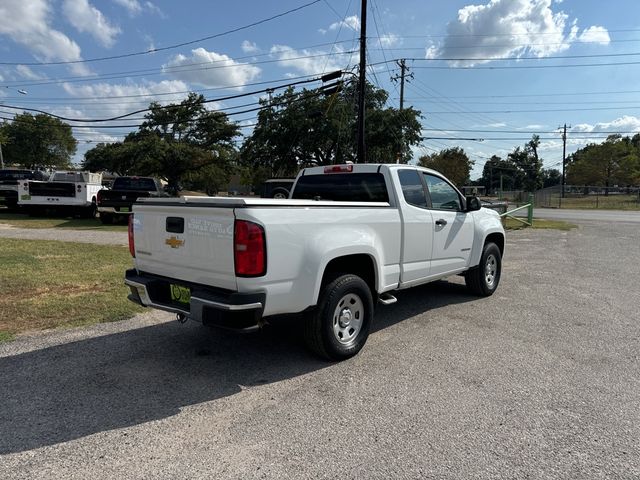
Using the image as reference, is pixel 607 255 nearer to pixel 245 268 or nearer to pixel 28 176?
pixel 245 268

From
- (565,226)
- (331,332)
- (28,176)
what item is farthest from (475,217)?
(28,176)

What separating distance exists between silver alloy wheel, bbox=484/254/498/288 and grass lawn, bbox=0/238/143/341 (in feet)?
16.1

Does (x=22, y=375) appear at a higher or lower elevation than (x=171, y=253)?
lower

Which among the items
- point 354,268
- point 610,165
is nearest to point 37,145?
point 354,268

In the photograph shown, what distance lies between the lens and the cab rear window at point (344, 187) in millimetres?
5293

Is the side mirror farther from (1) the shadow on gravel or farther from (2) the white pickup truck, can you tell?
(1) the shadow on gravel

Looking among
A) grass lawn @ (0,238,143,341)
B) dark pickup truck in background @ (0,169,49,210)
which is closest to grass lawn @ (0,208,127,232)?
dark pickup truck in background @ (0,169,49,210)

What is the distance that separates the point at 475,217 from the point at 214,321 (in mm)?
4362

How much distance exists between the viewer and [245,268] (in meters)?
3.57

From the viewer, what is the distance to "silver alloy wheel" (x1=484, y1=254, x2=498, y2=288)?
707 centimetres

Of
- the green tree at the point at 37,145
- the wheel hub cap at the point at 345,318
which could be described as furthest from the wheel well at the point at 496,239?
the green tree at the point at 37,145

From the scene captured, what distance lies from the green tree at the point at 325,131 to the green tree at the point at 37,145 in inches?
2236

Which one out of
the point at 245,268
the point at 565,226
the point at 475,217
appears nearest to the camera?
the point at 245,268

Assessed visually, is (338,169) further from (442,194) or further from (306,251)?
(306,251)
